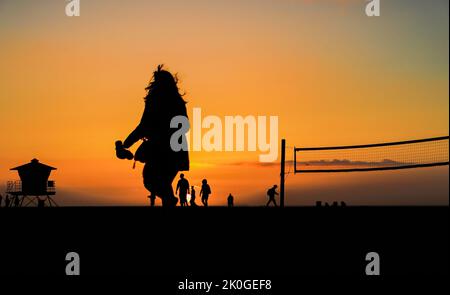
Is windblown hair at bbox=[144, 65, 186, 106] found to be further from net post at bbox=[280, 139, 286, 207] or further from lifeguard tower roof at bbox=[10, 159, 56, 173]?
lifeguard tower roof at bbox=[10, 159, 56, 173]

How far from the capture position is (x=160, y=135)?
16562 millimetres

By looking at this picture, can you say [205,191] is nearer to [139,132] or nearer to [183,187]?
[183,187]
